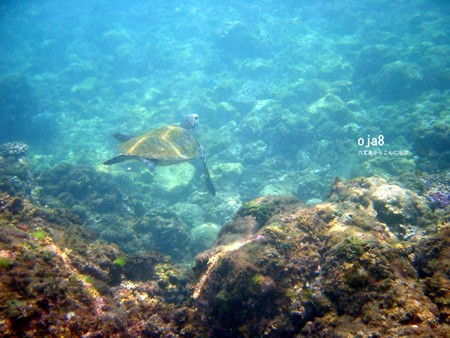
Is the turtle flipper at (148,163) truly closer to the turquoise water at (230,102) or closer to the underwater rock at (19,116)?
the turquoise water at (230,102)

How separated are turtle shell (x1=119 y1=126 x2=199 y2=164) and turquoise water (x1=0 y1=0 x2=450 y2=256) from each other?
269 cm

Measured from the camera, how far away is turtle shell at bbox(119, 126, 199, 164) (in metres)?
7.96

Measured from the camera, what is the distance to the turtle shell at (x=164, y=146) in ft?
26.1

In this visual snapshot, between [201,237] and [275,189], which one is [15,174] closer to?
[201,237]

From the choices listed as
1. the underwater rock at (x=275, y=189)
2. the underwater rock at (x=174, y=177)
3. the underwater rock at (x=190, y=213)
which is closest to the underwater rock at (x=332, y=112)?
the underwater rock at (x=275, y=189)

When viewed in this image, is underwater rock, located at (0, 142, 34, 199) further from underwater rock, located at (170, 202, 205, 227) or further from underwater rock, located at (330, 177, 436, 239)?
underwater rock, located at (330, 177, 436, 239)

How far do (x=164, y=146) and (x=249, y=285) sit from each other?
5.89m

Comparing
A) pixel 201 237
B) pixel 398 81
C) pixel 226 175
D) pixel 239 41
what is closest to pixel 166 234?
pixel 201 237

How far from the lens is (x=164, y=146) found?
8227 mm

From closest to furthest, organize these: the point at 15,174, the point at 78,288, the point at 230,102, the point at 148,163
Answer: the point at 78,288
the point at 148,163
the point at 15,174
the point at 230,102

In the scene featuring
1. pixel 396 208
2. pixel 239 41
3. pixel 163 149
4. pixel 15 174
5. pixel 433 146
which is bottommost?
pixel 433 146

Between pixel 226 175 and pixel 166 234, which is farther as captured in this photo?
pixel 226 175

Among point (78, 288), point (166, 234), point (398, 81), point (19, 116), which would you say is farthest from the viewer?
point (19, 116)

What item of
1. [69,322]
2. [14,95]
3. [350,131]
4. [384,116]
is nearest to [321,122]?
[350,131]
